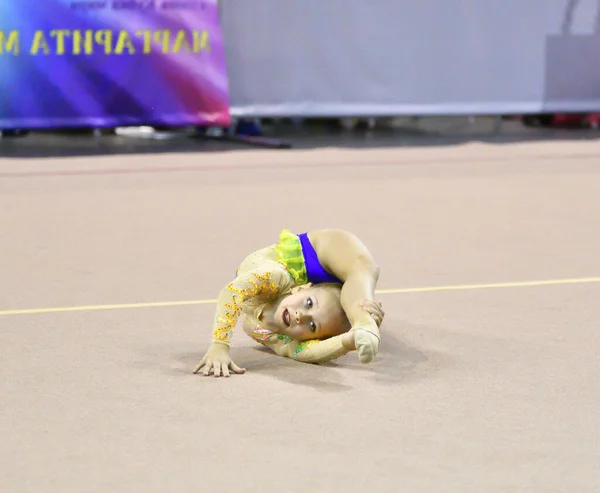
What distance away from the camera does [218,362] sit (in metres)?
2.96

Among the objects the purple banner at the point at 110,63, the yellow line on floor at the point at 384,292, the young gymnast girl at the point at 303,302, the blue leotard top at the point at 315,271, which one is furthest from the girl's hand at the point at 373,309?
the purple banner at the point at 110,63

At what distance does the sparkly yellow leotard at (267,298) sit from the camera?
2.99 meters

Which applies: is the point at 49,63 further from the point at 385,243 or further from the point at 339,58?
the point at 385,243

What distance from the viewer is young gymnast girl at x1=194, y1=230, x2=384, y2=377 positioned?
2.95 m

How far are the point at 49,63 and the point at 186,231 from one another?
144 inches

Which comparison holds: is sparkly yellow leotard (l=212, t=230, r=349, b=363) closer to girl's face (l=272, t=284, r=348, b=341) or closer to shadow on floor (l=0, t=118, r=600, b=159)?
girl's face (l=272, t=284, r=348, b=341)

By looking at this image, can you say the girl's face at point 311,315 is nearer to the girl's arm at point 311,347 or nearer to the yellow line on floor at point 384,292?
the girl's arm at point 311,347

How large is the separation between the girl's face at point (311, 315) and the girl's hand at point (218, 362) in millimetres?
175

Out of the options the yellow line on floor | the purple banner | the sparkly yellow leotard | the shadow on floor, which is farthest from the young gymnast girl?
the shadow on floor

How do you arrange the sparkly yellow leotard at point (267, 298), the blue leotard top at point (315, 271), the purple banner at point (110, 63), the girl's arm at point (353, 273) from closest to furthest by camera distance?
the girl's arm at point (353, 273), the sparkly yellow leotard at point (267, 298), the blue leotard top at point (315, 271), the purple banner at point (110, 63)

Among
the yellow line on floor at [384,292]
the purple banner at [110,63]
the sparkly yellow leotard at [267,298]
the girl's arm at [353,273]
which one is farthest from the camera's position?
the purple banner at [110,63]

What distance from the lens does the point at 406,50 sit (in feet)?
30.5

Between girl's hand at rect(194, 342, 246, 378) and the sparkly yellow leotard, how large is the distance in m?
0.02

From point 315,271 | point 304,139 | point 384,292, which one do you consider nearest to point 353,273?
point 315,271
